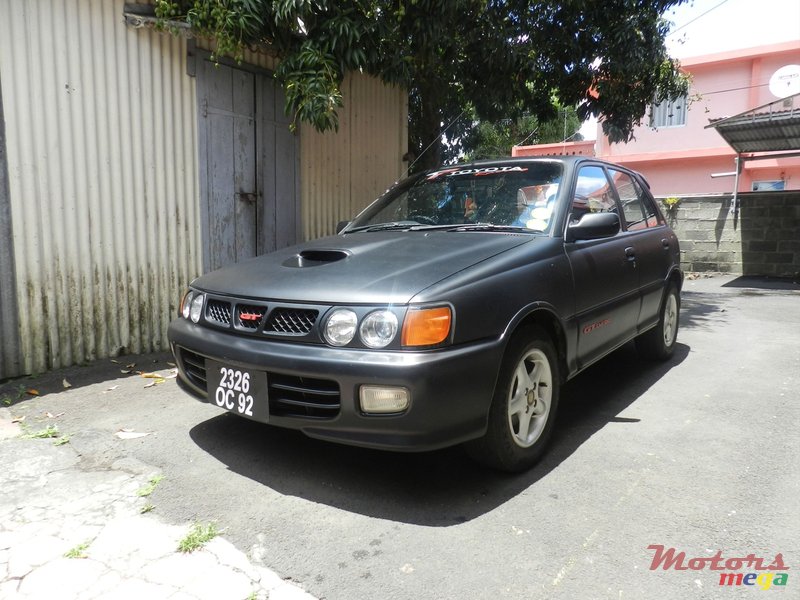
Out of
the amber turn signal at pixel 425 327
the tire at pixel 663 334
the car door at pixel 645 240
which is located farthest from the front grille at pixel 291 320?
the tire at pixel 663 334

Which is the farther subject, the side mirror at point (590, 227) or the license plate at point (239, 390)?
the side mirror at point (590, 227)

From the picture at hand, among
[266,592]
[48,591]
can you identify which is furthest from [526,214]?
[48,591]

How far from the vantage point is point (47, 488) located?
2.68 meters

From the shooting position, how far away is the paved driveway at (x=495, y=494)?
6.75 ft

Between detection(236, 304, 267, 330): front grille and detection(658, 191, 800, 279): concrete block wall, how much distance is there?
11.6 m

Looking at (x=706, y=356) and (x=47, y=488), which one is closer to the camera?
(x=47, y=488)

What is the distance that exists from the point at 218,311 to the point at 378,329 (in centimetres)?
95

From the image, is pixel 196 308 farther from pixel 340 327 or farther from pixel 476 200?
pixel 476 200

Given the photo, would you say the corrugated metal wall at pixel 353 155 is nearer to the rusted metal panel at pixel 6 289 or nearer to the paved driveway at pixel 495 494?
the rusted metal panel at pixel 6 289

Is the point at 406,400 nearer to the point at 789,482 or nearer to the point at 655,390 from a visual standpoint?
the point at 789,482

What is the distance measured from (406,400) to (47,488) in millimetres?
1758

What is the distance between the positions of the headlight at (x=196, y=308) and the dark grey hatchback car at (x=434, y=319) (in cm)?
1

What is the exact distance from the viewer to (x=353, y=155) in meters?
7.29

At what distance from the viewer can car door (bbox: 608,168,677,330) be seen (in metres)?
4.16
